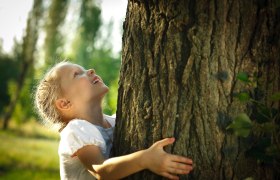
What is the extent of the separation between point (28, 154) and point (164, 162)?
2003cm

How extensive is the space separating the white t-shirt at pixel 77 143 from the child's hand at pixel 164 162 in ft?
1.23

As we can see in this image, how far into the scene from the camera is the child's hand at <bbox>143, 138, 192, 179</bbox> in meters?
1.82

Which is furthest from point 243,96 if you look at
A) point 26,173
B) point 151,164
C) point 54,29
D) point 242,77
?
point 54,29

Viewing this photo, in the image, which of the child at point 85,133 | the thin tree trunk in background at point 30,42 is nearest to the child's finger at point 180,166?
the child at point 85,133

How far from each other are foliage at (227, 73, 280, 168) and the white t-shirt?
0.73 meters

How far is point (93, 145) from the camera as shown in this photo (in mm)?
2088

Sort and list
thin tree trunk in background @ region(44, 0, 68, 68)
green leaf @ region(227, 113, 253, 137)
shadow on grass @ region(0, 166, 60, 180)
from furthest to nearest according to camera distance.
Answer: thin tree trunk in background @ region(44, 0, 68, 68)
shadow on grass @ region(0, 166, 60, 180)
green leaf @ region(227, 113, 253, 137)

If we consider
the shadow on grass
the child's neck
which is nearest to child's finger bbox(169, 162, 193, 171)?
the child's neck

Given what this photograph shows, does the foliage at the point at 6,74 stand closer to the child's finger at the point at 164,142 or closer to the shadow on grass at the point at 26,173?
the shadow on grass at the point at 26,173

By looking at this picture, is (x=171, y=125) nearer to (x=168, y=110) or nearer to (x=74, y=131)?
(x=168, y=110)

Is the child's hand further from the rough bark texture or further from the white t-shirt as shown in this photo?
the white t-shirt

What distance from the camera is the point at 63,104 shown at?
2.52 m

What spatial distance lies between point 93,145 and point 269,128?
2.88 ft

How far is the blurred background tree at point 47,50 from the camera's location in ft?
84.3
